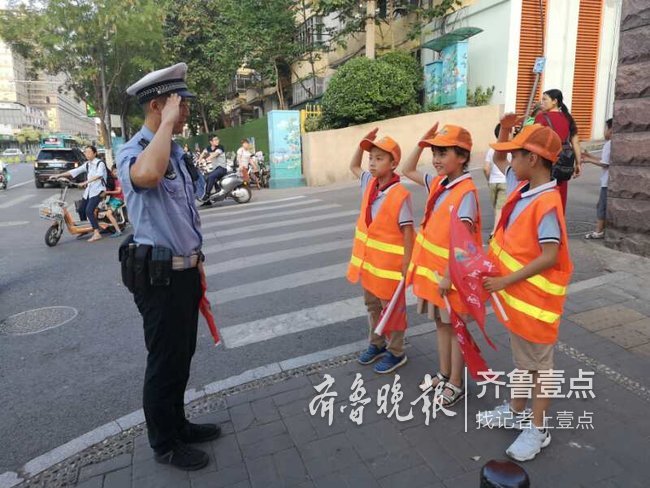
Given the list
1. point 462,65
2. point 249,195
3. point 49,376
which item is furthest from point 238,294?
point 462,65

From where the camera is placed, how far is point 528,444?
261 centimetres

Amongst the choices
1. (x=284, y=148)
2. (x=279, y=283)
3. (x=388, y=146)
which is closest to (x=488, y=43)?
(x=284, y=148)

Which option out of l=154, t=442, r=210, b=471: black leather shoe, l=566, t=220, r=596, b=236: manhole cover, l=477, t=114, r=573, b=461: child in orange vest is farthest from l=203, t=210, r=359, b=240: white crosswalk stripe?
l=477, t=114, r=573, b=461: child in orange vest

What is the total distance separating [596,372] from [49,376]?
13.4 feet

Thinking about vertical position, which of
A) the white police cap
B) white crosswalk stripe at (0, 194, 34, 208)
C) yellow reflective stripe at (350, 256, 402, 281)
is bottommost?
white crosswalk stripe at (0, 194, 34, 208)

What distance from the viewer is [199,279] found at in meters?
2.68

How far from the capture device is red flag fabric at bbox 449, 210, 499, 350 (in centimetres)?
239

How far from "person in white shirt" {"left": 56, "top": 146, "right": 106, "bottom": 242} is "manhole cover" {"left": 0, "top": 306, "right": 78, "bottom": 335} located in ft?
13.4

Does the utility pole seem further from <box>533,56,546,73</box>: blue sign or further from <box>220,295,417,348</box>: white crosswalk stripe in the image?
<box>220,295,417,348</box>: white crosswalk stripe

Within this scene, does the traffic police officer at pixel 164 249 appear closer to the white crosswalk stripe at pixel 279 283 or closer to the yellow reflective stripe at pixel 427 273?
the yellow reflective stripe at pixel 427 273

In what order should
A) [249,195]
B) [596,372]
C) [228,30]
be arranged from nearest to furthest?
[596,372] < [249,195] < [228,30]

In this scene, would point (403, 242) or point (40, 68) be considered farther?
point (40, 68)

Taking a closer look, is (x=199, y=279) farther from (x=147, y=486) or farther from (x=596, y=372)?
(x=596, y=372)

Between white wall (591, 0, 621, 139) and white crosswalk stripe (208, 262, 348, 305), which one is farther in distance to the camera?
white wall (591, 0, 621, 139)
